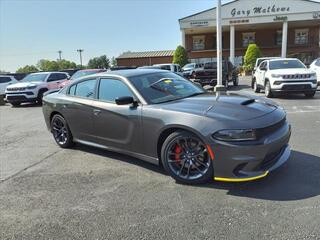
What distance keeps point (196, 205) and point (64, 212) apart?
1.56 m

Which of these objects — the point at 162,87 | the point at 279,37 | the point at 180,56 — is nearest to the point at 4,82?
the point at 162,87

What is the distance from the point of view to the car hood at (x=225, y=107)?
13.6 feet

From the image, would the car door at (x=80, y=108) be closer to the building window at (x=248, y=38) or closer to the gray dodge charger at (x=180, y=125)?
the gray dodge charger at (x=180, y=125)

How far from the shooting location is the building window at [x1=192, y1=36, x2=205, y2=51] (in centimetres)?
4306

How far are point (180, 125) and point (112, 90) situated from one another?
1701 mm

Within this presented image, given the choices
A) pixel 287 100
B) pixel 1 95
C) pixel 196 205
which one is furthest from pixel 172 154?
pixel 1 95

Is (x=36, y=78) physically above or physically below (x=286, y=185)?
above

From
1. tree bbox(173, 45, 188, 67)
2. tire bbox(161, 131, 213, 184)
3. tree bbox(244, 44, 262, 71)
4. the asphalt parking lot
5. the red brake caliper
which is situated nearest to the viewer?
the asphalt parking lot

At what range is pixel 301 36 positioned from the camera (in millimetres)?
41344

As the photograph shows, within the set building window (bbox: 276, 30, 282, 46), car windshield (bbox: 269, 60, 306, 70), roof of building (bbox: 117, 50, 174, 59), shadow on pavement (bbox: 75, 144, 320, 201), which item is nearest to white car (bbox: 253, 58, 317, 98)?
car windshield (bbox: 269, 60, 306, 70)

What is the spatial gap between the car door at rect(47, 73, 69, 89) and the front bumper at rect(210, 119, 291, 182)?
14481 mm

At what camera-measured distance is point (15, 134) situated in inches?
351

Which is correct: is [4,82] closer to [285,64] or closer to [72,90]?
[72,90]

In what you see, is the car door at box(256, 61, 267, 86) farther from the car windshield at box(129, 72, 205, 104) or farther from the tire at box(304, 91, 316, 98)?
the car windshield at box(129, 72, 205, 104)
